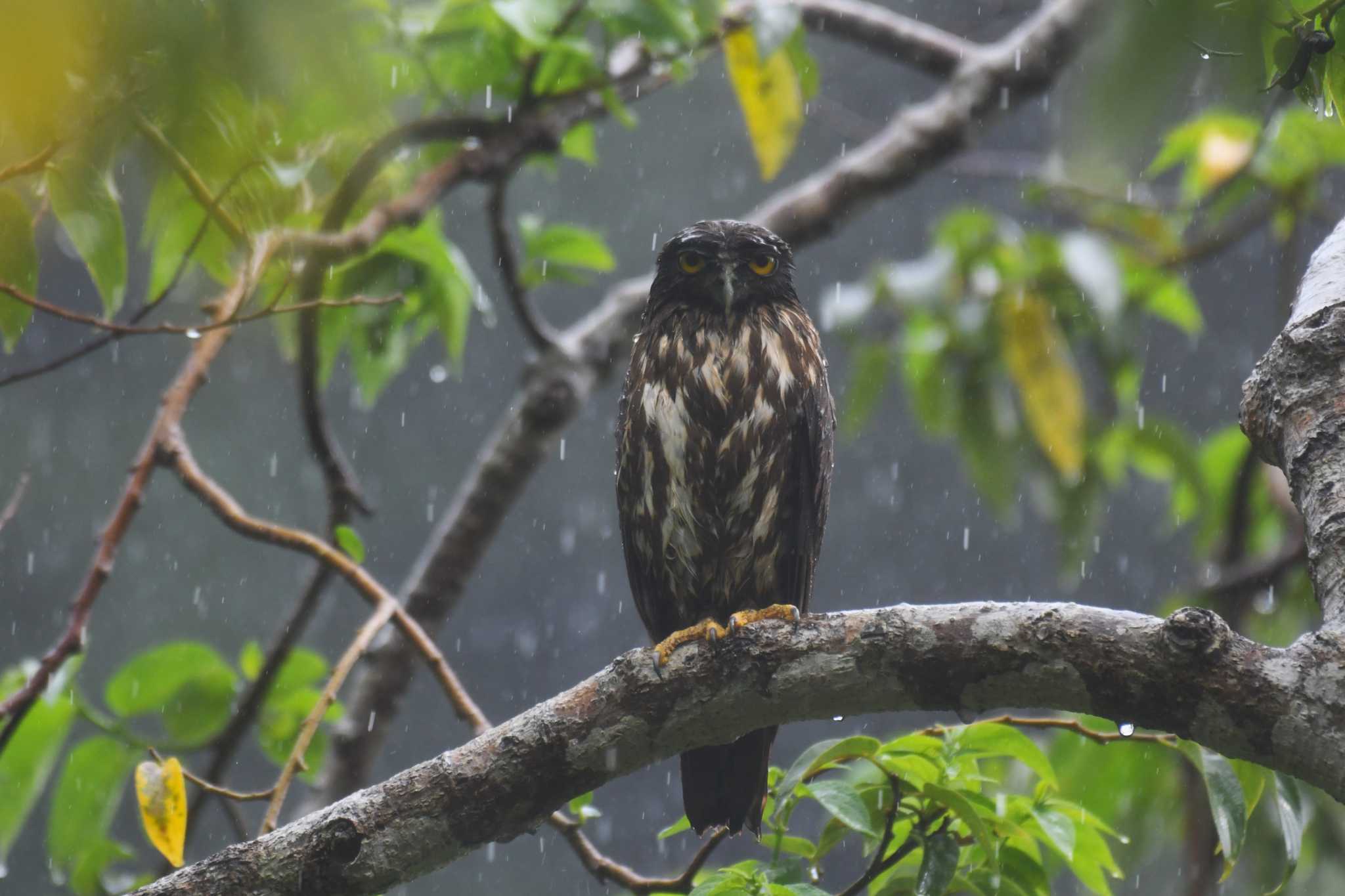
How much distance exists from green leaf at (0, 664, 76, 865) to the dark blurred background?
4.14m

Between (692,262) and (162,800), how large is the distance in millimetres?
1472

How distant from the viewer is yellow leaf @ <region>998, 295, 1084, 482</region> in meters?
3.59

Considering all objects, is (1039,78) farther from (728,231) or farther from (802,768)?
(802,768)

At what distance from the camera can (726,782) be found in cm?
225

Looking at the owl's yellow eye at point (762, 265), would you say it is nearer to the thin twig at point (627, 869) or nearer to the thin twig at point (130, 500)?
the thin twig at point (130, 500)

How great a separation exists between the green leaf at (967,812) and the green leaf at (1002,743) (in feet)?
0.34

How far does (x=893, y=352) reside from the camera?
402 centimetres

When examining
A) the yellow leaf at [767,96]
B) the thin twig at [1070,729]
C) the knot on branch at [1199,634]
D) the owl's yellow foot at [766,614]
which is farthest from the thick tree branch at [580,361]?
the knot on branch at [1199,634]

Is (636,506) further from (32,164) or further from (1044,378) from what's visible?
(32,164)

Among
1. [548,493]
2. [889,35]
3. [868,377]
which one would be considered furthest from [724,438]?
[548,493]

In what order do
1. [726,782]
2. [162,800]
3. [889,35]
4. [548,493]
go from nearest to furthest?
[162,800] < [726,782] < [889,35] < [548,493]

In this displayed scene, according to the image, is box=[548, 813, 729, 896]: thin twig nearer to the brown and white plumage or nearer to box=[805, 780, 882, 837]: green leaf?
box=[805, 780, 882, 837]: green leaf

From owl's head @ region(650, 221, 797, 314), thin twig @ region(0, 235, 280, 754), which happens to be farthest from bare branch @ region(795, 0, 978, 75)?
thin twig @ region(0, 235, 280, 754)

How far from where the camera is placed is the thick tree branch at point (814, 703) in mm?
1354
